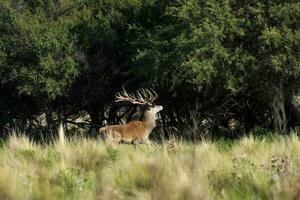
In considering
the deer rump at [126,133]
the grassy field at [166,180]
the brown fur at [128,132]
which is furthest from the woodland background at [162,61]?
the grassy field at [166,180]

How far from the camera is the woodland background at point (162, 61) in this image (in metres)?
19.2

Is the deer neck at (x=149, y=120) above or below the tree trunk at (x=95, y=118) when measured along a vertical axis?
above

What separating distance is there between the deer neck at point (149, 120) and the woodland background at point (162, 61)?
1164mm

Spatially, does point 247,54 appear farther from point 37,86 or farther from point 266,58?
point 37,86

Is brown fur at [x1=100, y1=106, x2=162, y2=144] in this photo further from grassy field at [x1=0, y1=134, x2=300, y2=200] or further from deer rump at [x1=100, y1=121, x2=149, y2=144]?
grassy field at [x1=0, y1=134, x2=300, y2=200]

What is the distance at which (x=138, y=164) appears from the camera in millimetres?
9742

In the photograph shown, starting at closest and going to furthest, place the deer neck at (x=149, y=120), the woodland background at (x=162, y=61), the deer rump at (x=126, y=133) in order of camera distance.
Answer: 1. the deer rump at (x=126, y=133)
2. the woodland background at (x=162, y=61)
3. the deer neck at (x=149, y=120)

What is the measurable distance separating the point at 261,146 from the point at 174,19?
29.6ft

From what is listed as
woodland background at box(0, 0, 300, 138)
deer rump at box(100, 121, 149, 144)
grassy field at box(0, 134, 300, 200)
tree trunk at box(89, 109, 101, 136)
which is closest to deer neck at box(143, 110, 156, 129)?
deer rump at box(100, 121, 149, 144)

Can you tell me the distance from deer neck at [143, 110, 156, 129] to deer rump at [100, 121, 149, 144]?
0.42 metres

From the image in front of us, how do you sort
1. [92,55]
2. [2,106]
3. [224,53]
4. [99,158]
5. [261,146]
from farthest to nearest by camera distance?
[2,106] < [92,55] < [224,53] < [261,146] < [99,158]

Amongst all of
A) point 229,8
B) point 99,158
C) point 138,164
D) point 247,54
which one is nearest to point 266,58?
point 247,54

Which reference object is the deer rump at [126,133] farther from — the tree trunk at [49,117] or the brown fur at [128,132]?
the tree trunk at [49,117]

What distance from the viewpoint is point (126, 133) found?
60.5 ft
